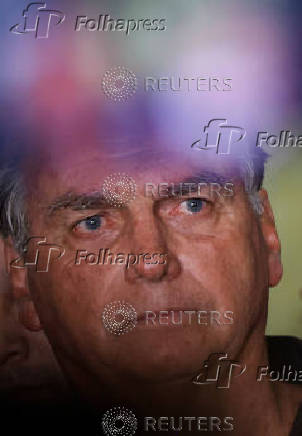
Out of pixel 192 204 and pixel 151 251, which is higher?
pixel 192 204

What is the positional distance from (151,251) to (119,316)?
0.73 ft

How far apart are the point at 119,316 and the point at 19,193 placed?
1.59 ft

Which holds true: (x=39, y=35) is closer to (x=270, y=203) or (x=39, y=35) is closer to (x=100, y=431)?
(x=270, y=203)

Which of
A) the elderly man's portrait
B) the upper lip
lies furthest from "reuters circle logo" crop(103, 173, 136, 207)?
the upper lip

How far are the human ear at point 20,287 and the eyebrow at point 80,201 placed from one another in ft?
0.65

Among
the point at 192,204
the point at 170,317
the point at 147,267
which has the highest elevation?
the point at 192,204

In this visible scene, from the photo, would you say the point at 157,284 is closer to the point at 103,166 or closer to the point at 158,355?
the point at 158,355

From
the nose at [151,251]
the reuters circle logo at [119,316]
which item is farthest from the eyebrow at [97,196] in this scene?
the reuters circle logo at [119,316]

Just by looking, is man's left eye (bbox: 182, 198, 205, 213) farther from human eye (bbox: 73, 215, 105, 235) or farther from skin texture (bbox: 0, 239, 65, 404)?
skin texture (bbox: 0, 239, 65, 404)

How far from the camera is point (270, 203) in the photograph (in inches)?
86.0

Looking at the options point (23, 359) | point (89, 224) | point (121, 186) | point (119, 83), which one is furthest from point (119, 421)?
point (119, 83)

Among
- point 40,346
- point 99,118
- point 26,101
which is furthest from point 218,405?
point 26,101

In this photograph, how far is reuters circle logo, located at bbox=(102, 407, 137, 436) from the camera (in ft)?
7.25

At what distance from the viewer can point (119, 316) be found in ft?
7.14
